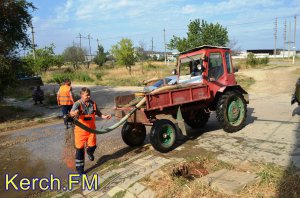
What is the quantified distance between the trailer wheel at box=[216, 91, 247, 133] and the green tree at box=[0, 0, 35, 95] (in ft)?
28.7

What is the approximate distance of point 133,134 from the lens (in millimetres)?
8203

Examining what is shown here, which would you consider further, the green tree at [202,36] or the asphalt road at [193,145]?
the green tree at [202,36]

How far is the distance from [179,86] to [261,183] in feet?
11.8

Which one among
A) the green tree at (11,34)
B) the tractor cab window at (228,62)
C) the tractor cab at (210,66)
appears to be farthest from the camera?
the green tree at (11,34)

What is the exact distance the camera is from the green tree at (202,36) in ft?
127

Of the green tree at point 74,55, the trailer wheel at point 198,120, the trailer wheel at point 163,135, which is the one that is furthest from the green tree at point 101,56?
the trailer wheel at point 163,135

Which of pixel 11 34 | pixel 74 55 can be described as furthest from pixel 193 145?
pixel 74 55

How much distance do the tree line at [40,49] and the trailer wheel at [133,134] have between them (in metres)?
7.01

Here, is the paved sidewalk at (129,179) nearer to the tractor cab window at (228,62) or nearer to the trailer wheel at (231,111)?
the trailer wheel at (231,111)

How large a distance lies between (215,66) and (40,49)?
162 ft

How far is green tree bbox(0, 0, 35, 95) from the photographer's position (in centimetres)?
1249

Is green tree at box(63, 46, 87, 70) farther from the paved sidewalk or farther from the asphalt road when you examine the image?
the paved sidewalk

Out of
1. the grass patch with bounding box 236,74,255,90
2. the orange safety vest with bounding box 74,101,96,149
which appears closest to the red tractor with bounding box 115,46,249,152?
the orange safety vest with bounding box 74,101,96,149

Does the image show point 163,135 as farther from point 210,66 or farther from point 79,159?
point 210,66
